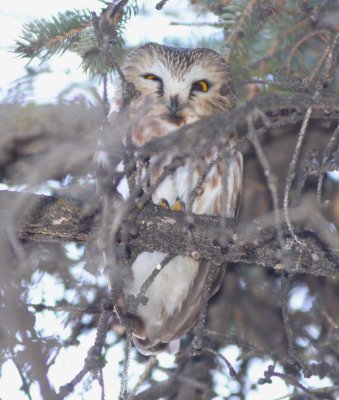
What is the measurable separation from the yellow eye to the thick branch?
1.21 metres

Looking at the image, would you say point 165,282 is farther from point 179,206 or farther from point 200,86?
point 200,86

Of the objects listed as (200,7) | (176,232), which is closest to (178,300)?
(176,232)

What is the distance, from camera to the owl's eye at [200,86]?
385 centimetres

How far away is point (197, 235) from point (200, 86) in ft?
4.35

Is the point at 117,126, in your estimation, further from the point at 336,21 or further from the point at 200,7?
the point at 200,7

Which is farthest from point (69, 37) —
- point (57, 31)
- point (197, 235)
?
point (197, 235)

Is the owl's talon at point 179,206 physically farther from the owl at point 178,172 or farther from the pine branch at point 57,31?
the pine branch at point 57,31

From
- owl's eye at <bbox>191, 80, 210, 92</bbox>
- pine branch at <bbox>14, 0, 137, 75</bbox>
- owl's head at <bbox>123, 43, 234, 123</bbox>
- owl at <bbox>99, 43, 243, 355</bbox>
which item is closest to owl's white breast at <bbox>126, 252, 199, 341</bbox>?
owl at <bbox>99, 43, 243, 355</bbox>

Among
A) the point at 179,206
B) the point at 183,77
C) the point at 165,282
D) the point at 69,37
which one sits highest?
the point at 69,37

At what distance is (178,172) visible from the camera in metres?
3.40

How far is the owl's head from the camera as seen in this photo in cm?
367

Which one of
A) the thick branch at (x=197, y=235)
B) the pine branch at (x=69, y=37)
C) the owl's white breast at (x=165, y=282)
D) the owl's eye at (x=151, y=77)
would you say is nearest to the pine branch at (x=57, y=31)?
the pine branch at (x=69, y=37)

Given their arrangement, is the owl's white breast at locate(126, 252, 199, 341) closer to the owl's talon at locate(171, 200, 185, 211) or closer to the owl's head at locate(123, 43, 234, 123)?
the owl's talon at locate(171, 200, 185, 211)

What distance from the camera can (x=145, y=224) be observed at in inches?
108
